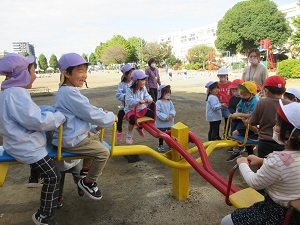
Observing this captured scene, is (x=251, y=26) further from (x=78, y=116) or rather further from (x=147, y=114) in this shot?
(x=78, y=116)

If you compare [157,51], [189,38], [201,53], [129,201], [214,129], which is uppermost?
[189,38]

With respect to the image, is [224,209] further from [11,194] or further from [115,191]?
[11,194]

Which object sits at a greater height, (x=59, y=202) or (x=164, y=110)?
(x=164, y=110)

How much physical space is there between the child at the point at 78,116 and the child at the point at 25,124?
0.15 metres

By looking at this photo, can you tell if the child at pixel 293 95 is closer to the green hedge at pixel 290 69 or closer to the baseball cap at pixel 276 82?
the baseball cap at pixel 276 82

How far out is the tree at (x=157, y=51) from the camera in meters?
56.0

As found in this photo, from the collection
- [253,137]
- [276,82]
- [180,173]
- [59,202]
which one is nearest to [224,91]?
[253,137]

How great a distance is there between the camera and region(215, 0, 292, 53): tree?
119 feet

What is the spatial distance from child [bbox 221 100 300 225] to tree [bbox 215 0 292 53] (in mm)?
39412

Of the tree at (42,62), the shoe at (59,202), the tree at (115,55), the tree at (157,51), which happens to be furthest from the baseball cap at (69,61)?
the tree at (42,62)

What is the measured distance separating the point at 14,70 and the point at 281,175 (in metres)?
1.89

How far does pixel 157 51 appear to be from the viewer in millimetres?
55969

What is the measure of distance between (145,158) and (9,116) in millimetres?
2458

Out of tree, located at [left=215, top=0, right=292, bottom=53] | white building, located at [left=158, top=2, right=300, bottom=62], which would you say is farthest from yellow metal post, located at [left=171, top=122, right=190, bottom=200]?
white building, located at [left=158, top=2, right=300, bottom=62]
